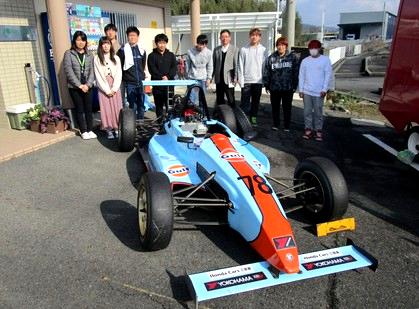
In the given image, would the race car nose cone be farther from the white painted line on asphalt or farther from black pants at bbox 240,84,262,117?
black pants at bbox 240,84,262,117

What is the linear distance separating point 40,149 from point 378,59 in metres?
25.6

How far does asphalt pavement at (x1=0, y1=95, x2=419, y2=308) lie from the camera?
3.08 metres

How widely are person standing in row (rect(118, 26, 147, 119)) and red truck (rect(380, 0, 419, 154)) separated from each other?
4294 mm

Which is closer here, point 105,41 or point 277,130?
point 105,41

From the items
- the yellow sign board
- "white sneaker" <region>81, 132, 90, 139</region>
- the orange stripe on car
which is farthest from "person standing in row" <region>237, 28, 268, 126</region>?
the yellow sign board

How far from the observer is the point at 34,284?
3246mm

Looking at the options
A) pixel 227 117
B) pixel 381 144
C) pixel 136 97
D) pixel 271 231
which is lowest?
pixel 381 144

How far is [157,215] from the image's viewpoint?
11.1 feet

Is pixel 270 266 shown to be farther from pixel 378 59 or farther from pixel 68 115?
pixel 378 59

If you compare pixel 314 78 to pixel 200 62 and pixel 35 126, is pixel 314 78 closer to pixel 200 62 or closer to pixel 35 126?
pixel 200 62

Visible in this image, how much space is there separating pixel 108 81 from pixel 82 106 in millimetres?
678

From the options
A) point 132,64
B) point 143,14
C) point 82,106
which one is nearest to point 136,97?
point 132,64

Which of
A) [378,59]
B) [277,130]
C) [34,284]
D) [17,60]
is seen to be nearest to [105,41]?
[17,60]

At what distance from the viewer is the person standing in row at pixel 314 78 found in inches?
269
